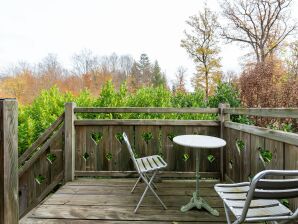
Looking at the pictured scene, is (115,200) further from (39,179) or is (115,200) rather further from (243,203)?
(243,203)

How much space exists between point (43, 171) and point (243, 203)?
10.1 feet

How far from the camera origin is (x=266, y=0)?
16.5 metres

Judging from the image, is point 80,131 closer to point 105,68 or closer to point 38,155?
point 38,155

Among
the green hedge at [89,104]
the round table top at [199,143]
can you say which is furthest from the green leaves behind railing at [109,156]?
the round table top at [199,143]

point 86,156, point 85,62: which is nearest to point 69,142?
point 86,156

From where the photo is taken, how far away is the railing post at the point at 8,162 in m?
1.16

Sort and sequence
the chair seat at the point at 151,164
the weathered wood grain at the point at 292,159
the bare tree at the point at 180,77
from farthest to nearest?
the bare tree at the point at 180,77
the chair seat at the point at 151,164
the weathered wood grain at the point at 292,159

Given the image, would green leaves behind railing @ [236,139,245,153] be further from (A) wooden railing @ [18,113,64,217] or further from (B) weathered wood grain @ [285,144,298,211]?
(A) wooden railing @ [18,113,64,217]

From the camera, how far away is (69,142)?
386cm

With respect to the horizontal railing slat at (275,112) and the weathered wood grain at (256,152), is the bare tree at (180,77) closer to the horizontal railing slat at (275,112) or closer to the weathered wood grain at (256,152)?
the horizontal railing slat at (275,112)

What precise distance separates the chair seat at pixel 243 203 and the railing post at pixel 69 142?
8.13 feet

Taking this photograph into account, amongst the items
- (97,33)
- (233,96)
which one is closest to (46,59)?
(97,33)

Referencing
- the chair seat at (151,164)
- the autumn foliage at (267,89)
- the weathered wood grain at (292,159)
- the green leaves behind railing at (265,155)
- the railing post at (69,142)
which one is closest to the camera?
the weathered wood grain at (292,159)

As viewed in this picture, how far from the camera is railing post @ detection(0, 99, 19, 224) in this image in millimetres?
1162
